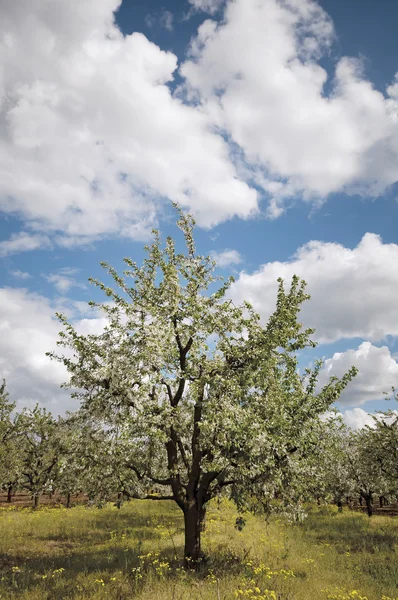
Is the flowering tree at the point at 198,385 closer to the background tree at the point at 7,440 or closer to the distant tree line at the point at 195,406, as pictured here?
the distant tree line at the point at 195,406

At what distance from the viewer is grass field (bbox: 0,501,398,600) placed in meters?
13.4

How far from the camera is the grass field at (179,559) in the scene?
13.4 m

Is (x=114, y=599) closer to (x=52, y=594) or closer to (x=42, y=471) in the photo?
(x=52, y=594)

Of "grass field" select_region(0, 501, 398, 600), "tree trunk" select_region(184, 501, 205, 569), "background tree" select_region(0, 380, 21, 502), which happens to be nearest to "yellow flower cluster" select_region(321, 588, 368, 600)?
"grass field" select_region(0, 501, 398, 600)

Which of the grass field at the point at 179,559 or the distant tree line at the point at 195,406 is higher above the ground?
the distant tree line at the point at 195,406

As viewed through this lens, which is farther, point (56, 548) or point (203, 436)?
point (56, 548)

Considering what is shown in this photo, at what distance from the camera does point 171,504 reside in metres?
41.3

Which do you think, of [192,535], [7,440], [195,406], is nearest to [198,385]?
[195,406]


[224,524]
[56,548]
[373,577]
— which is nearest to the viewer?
[373,577]

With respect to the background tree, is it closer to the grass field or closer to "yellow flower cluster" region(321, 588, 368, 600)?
the grass field

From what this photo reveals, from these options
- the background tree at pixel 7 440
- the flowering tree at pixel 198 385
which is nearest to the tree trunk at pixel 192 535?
the flowering tree at pixel 198 385

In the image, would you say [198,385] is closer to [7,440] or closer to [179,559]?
[179,559]

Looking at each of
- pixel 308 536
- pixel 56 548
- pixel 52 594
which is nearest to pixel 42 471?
pixel 56 548

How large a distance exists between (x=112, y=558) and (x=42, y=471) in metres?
35.7
